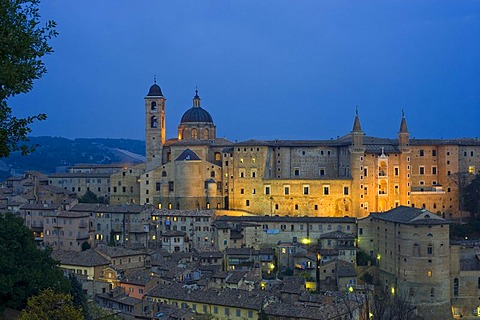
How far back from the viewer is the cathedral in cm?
5256

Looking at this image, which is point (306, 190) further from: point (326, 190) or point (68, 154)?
point (68, 154)

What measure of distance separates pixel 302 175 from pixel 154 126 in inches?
525

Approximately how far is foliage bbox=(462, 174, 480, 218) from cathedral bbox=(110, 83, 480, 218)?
1.78 metres

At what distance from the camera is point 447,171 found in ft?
181

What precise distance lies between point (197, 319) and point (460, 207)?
3098 cm

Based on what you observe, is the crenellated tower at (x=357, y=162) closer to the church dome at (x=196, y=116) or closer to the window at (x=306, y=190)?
the window at (x=306, y=190)

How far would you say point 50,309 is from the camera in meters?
15.1

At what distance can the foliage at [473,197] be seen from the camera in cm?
5150

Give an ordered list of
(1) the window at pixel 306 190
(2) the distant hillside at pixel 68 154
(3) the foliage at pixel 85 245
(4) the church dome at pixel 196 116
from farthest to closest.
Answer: (2) the distant hillside at pixel 68 154, (4) the church dome at pixel 196 116, (1) the window at pixel 306 190, (3) the foliage at pixel 85 245

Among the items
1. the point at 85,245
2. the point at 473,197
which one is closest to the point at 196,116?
the point at 85,245

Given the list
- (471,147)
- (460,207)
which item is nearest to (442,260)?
(460,207)

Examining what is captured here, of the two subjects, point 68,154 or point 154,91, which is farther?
point 68,154

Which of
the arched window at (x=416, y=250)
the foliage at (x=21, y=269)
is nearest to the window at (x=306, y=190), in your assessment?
the arched window at (x=416, y=250)

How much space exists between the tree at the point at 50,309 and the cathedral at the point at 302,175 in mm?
37974
